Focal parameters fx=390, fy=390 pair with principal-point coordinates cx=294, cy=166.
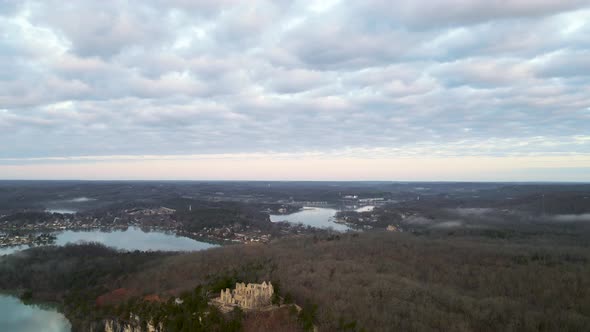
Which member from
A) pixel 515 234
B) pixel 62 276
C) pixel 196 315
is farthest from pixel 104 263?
pixel 515 234

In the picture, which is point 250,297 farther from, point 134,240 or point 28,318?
point 134,240

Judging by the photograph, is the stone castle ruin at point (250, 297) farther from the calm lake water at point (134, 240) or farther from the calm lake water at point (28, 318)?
the calm lake water at point (134, 240)

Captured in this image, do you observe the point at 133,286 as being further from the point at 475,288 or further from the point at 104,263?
the point at 475,288

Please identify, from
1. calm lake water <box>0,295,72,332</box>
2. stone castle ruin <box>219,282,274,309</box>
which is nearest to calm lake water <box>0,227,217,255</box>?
calm lake water <box>0,295,72,332</box>

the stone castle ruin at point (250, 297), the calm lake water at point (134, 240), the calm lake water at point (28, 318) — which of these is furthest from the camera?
the calm lake water at point (134, 240)

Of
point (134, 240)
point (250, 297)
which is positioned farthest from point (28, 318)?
point (134, 240)

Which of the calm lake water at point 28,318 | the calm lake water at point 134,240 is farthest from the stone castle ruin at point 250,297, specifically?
the calm lake water at point 134,240
